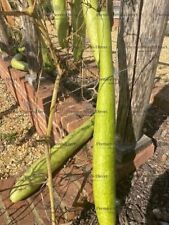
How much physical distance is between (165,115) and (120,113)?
2.30ft

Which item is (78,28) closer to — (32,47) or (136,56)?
(32,47)

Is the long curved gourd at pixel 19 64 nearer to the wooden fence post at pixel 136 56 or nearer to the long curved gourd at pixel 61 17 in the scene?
the long curved gourd at pixel 61 17

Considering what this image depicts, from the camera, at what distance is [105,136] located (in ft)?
4.57

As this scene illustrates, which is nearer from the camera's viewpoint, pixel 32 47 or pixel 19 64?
pixel 32 47

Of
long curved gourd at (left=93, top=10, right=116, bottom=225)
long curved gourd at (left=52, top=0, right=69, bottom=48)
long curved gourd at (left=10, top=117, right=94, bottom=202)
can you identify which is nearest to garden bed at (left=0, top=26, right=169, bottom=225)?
long curved gourd at (left=10, top=117, right=94, bottom=202)

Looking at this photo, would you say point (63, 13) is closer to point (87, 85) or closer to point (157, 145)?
point (87, 85)

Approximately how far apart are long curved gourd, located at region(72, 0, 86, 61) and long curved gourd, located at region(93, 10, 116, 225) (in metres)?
0.92

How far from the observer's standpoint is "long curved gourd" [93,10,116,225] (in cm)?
133

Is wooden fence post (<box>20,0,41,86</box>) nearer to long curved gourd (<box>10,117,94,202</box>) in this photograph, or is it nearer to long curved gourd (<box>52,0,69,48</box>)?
long curved gourd (<box>52,0,69,48</box>)

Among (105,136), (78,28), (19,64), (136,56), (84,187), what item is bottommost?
(84,187)

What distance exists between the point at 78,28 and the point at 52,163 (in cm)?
107

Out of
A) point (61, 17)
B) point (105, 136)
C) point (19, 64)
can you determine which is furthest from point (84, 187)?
point (19, 64)

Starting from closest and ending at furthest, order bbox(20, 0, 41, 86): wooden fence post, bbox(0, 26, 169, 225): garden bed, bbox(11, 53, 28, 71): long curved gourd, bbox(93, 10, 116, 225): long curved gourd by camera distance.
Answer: bbox(93, 10, 116, 225): long curved gourd, bbox(0, 26, 169, 225): garden bed, bbox(20, 0, 41, 86): wooden fence post, bbox(11, 53, 28, 71): long curved gourd

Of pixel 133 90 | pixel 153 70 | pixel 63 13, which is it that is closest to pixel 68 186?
pixel 133 90
